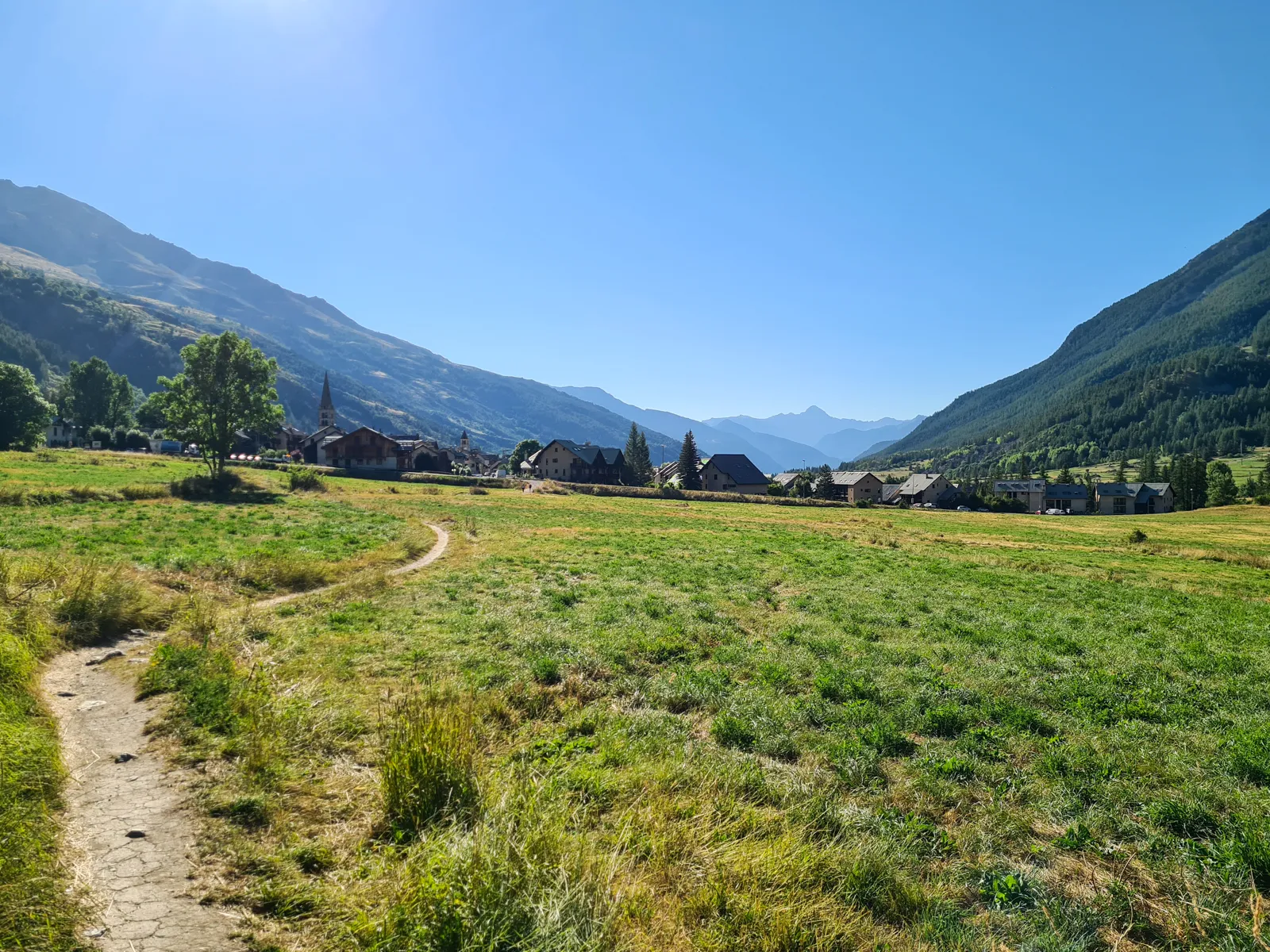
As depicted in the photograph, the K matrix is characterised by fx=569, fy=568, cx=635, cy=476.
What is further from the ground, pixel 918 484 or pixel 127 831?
pixel 918 484

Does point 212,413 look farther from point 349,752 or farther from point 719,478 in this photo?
point 719,478

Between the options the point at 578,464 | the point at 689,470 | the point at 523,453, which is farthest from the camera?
the point at 523,453

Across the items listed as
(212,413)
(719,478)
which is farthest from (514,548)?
(719,478)

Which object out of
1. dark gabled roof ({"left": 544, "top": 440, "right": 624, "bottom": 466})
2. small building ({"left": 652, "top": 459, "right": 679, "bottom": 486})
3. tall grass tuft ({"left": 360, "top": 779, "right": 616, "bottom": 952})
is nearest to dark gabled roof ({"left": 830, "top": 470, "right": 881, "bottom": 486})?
small building ({"left": 652, "top": 459, "right": 679, "bottom": 486})

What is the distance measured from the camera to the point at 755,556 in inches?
1153

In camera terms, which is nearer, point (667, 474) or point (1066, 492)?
point (1066, 492)

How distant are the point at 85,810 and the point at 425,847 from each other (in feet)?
A: 12.9

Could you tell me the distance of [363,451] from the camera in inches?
4154

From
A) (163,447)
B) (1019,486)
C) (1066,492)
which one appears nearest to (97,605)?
(163,447)

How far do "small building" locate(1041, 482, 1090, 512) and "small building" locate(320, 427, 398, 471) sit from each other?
149 m

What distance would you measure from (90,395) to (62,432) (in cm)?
1287

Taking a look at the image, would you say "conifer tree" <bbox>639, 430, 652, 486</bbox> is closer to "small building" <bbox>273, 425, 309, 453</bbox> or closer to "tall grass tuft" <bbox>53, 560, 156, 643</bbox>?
"small building" <bbox>273, 425, 309, 453</bbox>

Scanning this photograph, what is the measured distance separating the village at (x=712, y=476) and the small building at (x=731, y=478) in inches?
6.7

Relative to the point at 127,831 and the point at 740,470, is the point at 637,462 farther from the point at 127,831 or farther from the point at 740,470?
the point at 127,831
